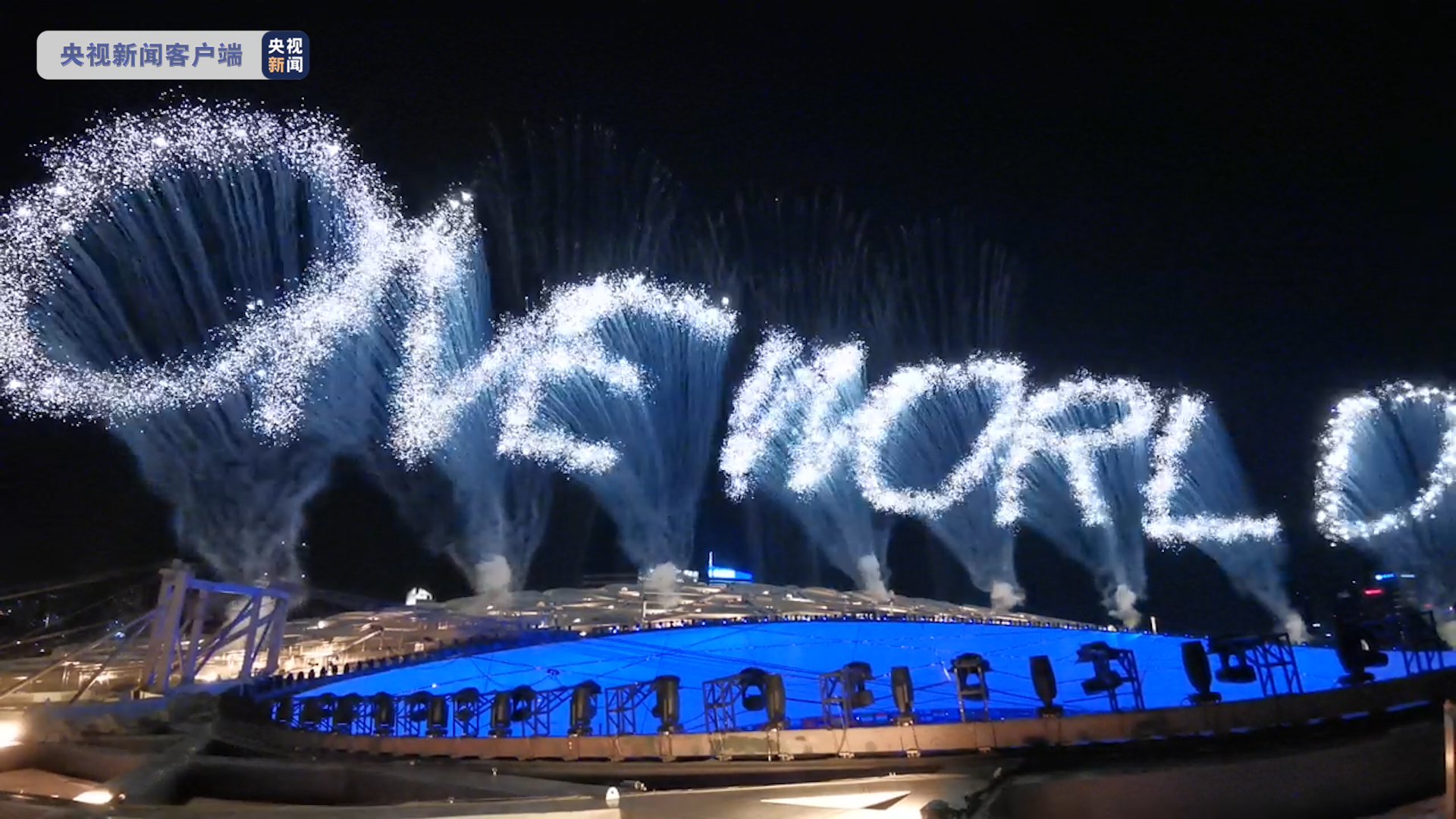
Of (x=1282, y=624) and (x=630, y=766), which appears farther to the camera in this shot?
(x=1282, y=624)

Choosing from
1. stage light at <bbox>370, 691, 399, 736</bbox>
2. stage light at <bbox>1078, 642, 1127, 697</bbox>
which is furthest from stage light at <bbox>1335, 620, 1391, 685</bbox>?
stage light at <bbox>370, 691, 399, 736</bbox>

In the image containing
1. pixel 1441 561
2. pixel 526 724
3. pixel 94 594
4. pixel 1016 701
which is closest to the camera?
pixel 1016 701

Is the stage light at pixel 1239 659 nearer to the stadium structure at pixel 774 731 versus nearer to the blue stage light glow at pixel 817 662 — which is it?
the stadium structure at pixel 774 731

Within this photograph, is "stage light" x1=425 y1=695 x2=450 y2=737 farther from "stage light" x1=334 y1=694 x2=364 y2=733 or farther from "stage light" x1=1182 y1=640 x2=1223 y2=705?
"stage light" x1=1182 y1=640 x2=1223 y2=705

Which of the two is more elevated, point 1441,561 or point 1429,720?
point 1441,561

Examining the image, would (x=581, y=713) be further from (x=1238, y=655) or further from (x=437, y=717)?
(x=1238, y=655)

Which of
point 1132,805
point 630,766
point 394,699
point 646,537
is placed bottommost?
point 1132,805

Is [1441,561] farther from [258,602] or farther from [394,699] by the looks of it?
[258,602]

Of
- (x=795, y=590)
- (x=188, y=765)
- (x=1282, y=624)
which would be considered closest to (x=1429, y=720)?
(x=188, y=765)
